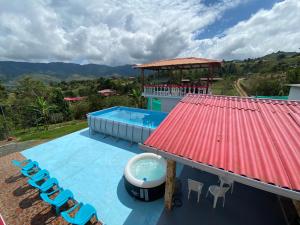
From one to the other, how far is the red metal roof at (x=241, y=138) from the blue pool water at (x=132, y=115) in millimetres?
8519

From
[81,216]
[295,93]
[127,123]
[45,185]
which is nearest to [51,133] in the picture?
[127,123]

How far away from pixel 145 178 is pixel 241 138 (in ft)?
14.2

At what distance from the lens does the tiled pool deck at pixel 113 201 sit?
561 cm

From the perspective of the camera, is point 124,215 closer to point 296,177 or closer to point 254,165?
point 254,165

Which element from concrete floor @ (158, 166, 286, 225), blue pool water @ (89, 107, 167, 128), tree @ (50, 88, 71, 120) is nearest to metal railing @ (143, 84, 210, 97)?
blue pool water @ (89, 107, 167, 128)

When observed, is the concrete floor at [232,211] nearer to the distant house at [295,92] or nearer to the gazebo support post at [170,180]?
the gazebo support post at [170,180]

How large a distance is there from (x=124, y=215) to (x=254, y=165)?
196 inches

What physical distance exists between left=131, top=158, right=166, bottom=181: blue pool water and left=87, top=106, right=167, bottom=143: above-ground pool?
2.74 m

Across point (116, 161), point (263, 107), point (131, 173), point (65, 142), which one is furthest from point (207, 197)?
point (65, 142)

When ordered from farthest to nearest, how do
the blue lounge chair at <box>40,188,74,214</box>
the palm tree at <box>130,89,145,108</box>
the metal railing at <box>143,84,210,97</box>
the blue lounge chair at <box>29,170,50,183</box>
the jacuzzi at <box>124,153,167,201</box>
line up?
the palm tree at <box>130,89,145,108</box>
the metal railing at <box>143,84,210,97</box>
the blue lounge chair at <box>29,170,50,183</box>
the jacuzzi at <box>124,153,167,201</box>
the blue lounge chair at <box>40,188,74,214</box>

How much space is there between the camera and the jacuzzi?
20.9 ft

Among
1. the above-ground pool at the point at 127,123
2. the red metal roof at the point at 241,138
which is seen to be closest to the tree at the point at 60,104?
the above-ground pool at the point at 127,123

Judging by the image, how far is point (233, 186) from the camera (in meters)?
7.01

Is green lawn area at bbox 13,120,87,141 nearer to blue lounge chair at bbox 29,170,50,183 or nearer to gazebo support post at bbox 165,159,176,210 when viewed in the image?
blue lounge chair at bbox 29,170,50,183
